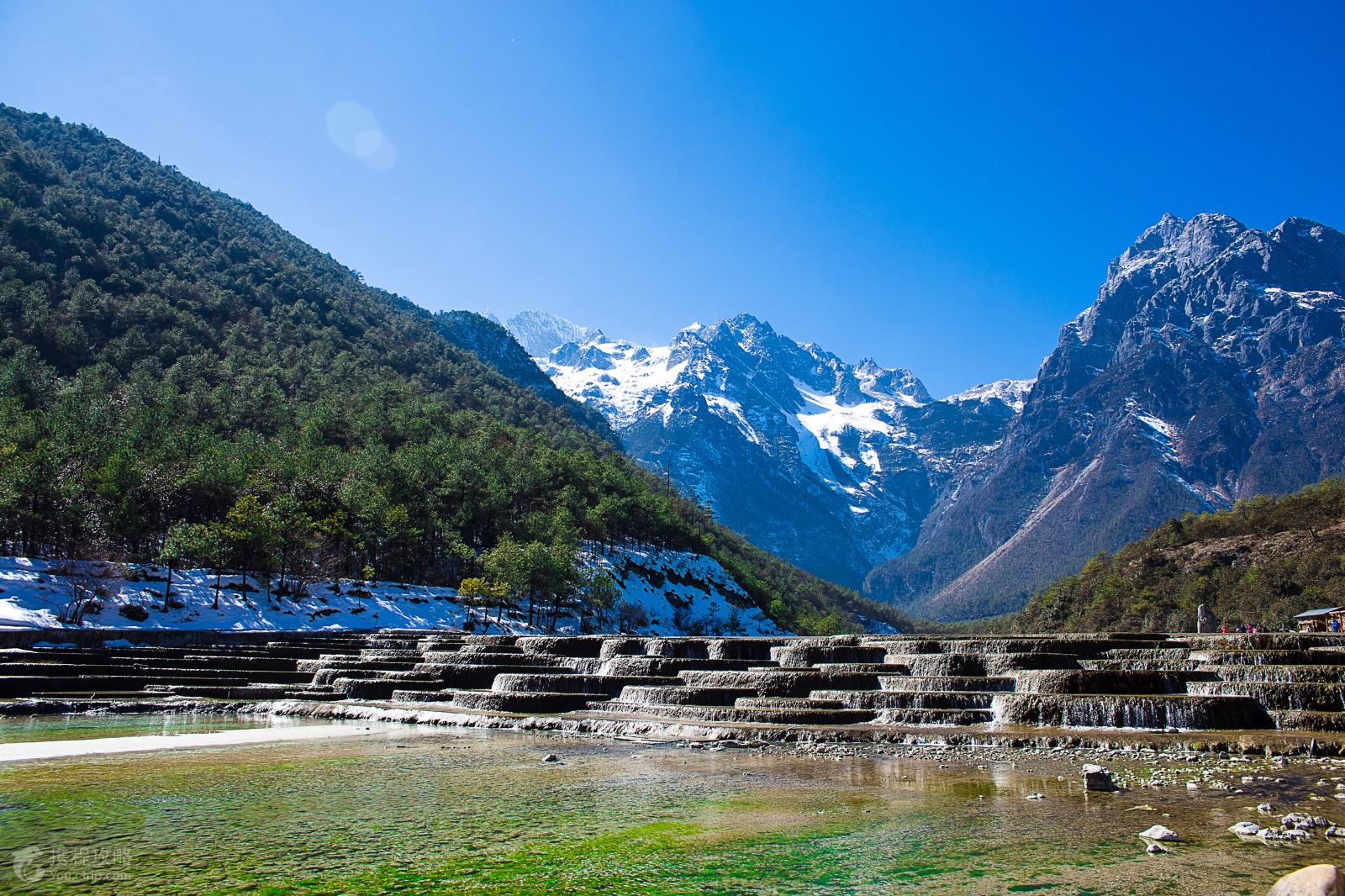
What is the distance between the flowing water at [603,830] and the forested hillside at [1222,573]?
368 ft

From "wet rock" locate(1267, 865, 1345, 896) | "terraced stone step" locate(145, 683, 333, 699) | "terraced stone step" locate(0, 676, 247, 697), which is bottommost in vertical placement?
"terraced stone step" locate(145, 683, 333, 699)

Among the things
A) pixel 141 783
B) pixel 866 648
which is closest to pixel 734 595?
pixel 866 648

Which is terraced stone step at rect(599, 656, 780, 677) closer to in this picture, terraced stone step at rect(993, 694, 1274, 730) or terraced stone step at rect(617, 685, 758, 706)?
terraced stone step at rect(617, 685, 758, 706)

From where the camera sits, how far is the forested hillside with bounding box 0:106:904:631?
7438cm

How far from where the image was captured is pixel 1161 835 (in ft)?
36.0

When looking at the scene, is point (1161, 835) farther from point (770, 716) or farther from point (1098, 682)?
point (1098, 682)

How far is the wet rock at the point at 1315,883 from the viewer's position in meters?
6.91

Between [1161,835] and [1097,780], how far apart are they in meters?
3.87

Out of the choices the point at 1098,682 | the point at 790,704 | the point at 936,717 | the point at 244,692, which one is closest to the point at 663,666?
the point at 790,704

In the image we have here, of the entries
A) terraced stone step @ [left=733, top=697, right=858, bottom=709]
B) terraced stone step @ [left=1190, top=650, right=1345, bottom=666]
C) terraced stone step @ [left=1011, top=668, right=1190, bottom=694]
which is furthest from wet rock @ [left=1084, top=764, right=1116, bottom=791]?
terraced stone step @ [left=1190, top=650, right=1345, bottom=666]

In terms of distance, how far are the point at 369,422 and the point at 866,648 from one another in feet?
375

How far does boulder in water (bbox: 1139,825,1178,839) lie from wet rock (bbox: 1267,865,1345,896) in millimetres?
3830

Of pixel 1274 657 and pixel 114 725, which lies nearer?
pixel 114 725

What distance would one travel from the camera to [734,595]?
16662 centimetres
